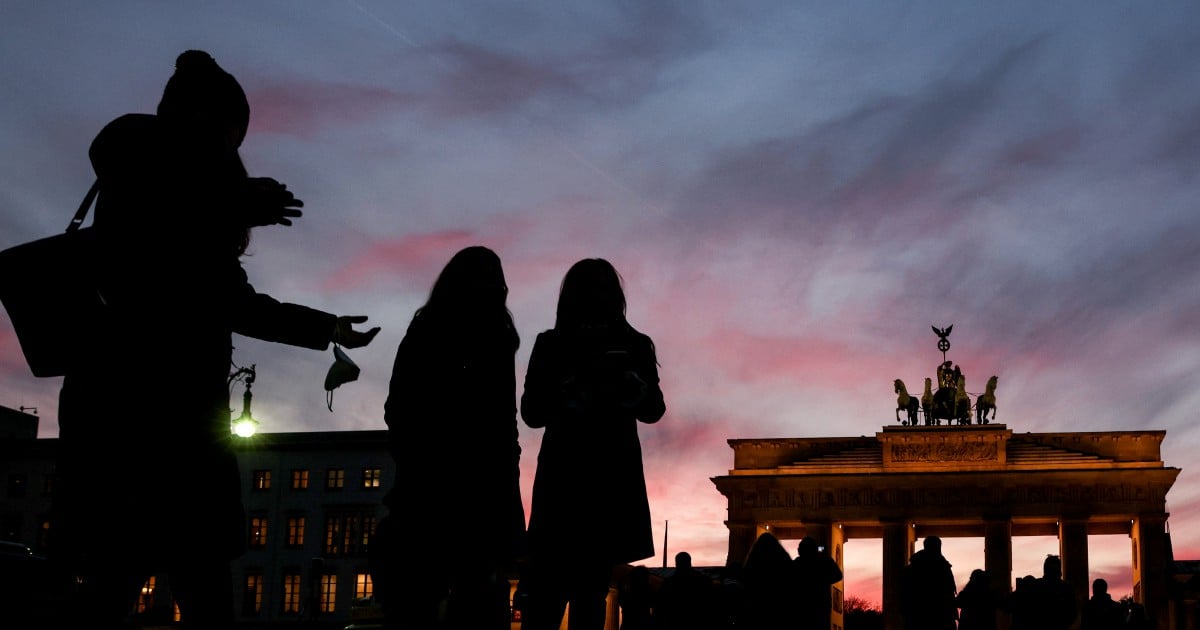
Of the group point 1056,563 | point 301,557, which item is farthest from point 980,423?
point 1056,563

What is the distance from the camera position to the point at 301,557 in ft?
229

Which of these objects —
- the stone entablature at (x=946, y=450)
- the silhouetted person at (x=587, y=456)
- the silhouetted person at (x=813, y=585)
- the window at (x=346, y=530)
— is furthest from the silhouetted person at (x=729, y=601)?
the window at (x=346, y=530)

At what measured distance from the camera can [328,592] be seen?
68.4m

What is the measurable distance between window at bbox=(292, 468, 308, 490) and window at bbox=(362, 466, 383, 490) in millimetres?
3343

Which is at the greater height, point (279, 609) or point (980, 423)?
point (980, 423)

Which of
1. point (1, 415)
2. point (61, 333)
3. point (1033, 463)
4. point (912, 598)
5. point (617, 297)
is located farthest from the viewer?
point (1, 415)

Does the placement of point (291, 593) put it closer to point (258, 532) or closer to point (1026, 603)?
point (258, 532)

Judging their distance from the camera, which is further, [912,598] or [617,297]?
[912,598]

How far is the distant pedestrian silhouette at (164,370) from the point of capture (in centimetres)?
389

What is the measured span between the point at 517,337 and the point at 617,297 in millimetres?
687

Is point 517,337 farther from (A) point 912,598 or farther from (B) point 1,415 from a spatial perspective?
(B) point 1,415

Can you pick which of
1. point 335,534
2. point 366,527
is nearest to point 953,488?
point 366,527

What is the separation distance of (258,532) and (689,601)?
60.5m

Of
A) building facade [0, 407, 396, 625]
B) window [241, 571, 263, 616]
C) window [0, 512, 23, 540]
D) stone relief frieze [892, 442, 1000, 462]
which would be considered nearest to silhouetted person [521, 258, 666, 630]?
building facade [0, 407, 396, 625]
